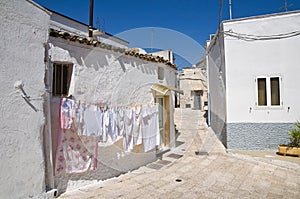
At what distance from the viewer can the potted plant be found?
8.81 metres

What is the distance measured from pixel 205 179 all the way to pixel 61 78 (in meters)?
5.34

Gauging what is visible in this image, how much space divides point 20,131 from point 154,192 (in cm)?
365

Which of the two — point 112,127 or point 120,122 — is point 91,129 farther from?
point 120,122

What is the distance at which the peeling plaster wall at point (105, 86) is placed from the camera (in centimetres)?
A: 550

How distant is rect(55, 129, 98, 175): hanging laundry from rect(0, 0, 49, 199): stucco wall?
49cm

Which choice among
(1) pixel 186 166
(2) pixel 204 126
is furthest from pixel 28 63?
(2) pixel 204 126

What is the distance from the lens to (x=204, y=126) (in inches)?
667

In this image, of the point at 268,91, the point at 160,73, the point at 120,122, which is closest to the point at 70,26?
the point at 160,73

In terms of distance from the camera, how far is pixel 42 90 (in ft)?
16.1

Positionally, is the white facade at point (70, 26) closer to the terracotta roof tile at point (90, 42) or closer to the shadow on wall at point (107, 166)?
the terracotta roof tile at point (90, 42)

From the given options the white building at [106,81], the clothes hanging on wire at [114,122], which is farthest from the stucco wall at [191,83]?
the clothes hanging on wire at [114,122]

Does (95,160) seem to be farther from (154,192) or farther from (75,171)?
(154,192)

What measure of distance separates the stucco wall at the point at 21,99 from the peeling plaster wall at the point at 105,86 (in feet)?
1.55

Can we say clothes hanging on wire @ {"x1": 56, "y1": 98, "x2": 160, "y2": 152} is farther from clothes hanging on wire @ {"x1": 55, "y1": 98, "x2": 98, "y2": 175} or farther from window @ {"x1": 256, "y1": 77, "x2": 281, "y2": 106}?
window @ {"x1": 256, "y1": 77, "x2": 281, "y2": 106}
